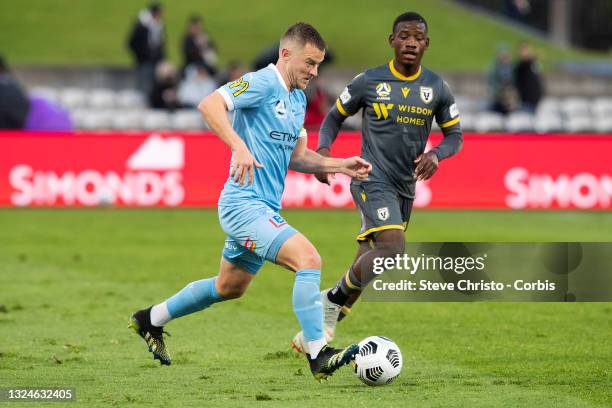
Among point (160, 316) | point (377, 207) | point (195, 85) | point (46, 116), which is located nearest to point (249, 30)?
point (195, 85)

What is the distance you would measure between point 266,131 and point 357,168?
0.58m

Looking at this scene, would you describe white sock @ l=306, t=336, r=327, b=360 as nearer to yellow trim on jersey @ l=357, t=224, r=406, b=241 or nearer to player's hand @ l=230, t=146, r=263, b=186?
player's hand @ l=230, t=146, r=263, b=186

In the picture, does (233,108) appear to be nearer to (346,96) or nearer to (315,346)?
(315,346)

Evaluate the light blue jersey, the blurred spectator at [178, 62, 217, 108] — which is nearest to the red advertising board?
the blurred spectator at [178, 62, 217, 108]

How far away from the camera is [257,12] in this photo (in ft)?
131

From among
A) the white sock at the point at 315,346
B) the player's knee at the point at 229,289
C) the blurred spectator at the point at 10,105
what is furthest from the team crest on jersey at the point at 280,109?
the blurred spectator at the point at 10,105

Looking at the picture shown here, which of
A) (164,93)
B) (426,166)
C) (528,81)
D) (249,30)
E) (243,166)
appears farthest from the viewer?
(249,30)

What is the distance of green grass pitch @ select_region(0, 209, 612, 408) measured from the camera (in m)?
7.56

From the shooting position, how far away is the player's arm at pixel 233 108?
7.31 meters

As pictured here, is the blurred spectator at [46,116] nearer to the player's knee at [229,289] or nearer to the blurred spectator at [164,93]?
the blurred spectator at [164,93]

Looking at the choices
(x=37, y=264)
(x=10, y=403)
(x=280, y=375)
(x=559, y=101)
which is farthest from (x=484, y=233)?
(x=559, y=101)

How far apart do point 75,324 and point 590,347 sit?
396 cm

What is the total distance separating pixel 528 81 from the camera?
25.9m

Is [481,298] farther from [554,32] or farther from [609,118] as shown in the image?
[554,32]
